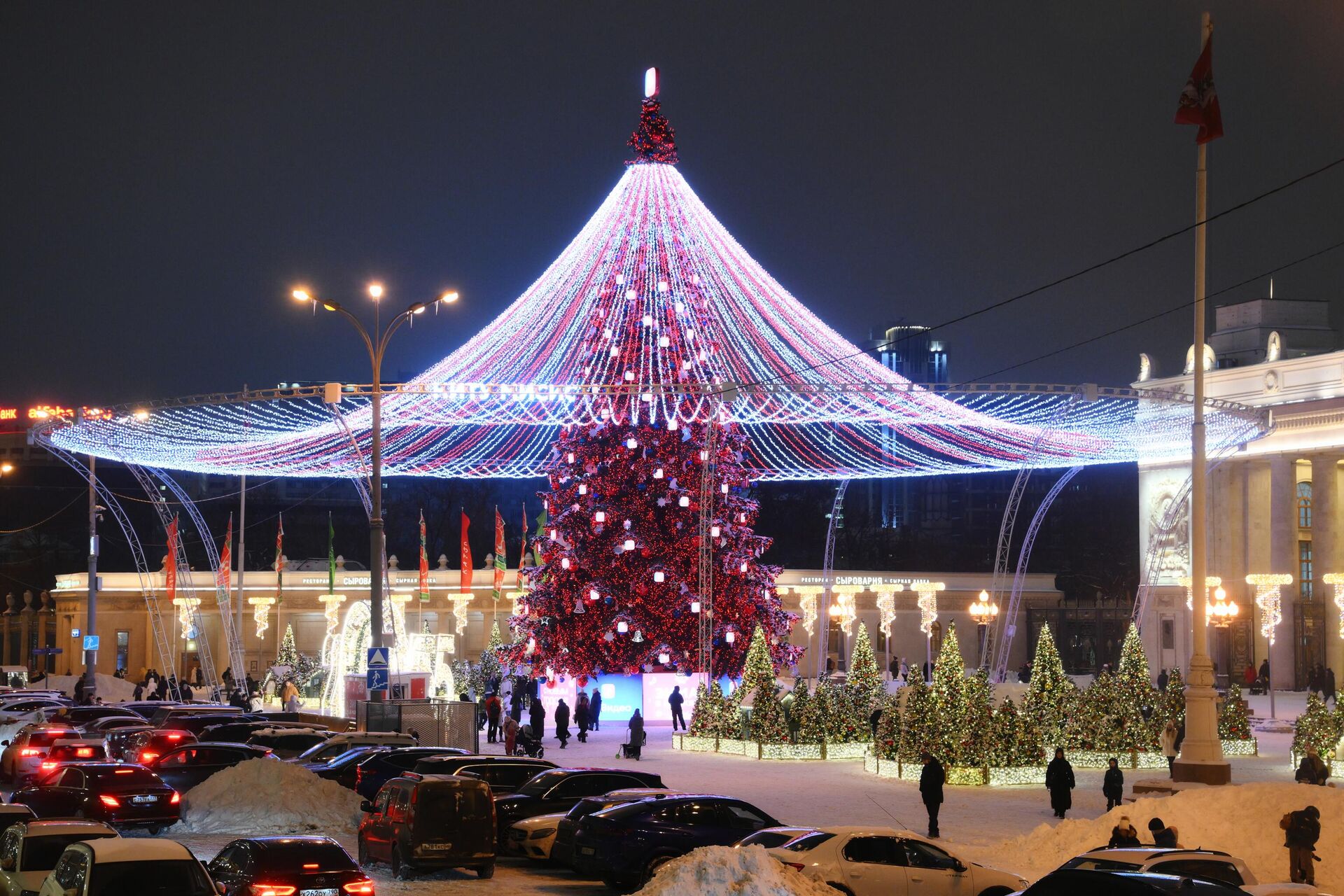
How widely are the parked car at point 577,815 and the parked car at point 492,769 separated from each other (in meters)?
3.23

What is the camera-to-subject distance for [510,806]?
789 inches

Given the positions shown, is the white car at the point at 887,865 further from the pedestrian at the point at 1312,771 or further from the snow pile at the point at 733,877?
the pedestrian at the point at 1312,771

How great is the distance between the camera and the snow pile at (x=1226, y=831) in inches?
656

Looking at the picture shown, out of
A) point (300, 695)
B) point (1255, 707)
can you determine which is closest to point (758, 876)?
point (1255, 707)

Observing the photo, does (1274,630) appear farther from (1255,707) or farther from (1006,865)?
(1006,865)

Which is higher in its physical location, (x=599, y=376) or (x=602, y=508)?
(x=599, y=376)

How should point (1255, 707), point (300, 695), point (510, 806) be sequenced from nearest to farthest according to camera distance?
point (510, 806) < point (1255, 707) < point (300, 695)

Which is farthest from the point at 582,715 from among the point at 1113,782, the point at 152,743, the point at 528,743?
the point at 1113,782

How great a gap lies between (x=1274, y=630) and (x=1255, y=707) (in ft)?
28.5

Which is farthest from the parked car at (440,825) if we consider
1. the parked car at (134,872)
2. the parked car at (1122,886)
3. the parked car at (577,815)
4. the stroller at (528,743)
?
the stroller at (528,743)

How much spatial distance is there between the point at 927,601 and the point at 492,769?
40.9m

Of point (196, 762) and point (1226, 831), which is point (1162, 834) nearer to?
point (1226, 831)

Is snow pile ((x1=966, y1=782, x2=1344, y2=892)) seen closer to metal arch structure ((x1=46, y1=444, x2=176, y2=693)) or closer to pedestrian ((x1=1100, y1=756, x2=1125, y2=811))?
pedestrian ((x1=1100, y1=756, x2=1125, y2=811))

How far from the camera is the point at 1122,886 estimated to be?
1033 centimetres
